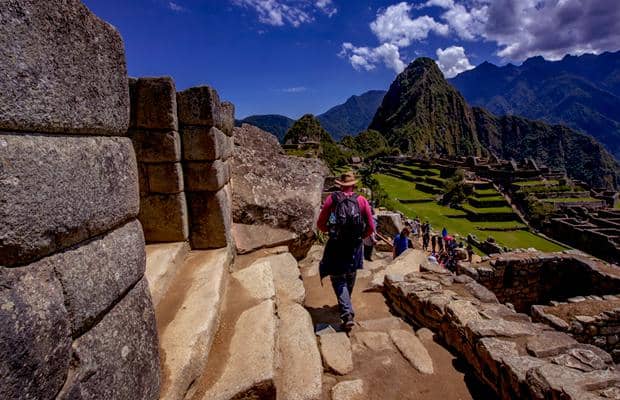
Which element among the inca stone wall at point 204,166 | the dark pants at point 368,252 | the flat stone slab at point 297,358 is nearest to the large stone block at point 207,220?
the inca stone wall at point 204,166

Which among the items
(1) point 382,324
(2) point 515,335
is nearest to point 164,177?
(1) point 382,324

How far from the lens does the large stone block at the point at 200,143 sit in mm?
4066

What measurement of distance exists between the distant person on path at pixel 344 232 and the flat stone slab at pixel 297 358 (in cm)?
56

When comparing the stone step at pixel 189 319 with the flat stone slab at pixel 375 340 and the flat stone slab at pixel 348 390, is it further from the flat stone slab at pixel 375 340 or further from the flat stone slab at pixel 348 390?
the flat stone slab at pixel 375 340

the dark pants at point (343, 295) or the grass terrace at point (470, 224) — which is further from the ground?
the dark pants at point (343, 295)

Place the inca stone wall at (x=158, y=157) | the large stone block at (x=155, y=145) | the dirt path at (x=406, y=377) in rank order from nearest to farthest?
the dirt path at (x=406, y=377)
the inca stone wall at (x=158, y=157)
the large stone block at (x=155, y=145)

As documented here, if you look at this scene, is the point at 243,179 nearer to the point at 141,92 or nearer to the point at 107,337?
the point at 141,92

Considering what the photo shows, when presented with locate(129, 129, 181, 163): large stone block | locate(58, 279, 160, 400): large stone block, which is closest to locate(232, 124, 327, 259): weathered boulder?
locate(129, 129, 181, 163): large stone block

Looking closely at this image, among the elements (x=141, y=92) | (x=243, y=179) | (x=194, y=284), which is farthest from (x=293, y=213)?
(x=141, y=92)

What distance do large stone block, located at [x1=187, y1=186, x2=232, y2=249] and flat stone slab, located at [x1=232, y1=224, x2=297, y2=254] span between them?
1.86ft

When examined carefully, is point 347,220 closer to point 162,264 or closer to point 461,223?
point 162,264

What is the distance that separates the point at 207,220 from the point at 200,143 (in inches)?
40.1

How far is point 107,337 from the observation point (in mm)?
1676

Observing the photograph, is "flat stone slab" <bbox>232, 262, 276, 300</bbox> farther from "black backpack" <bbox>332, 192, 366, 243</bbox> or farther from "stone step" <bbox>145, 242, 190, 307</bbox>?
"black backpack" <bbox>332, 192, 366, 243</bbox>
